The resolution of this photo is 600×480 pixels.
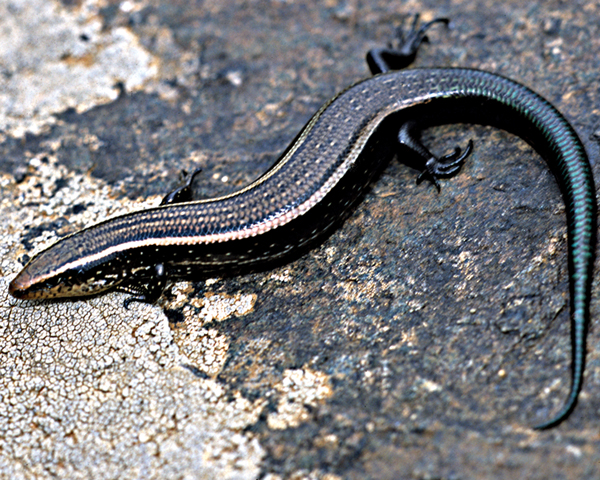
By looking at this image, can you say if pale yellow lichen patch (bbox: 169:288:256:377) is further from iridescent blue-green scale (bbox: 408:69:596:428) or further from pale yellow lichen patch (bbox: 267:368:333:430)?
iridescent blue-green scale (bbox: 408:69:596:428)

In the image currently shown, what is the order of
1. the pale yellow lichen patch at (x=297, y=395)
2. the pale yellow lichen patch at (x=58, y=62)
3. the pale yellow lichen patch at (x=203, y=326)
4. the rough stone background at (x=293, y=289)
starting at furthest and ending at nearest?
the pale yellow lichen patch at (x=58, y=62)
the pale yellow lichen patch at (x=203, y=326)
the pale yellow lichen patch at (x=297, y=395)
the rough stone background at (x=293, y=289)

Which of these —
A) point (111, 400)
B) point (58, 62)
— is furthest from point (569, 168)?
point (58, 62)

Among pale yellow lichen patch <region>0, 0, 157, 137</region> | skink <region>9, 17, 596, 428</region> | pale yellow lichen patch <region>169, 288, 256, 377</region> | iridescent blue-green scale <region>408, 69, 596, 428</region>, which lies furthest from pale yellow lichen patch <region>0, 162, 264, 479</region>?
pale yellow lichen patch <region>0, 0, 157, 137</region>

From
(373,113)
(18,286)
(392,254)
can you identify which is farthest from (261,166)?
(18,286)

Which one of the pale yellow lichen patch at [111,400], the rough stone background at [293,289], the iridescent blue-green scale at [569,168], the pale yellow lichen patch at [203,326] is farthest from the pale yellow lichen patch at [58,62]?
the iridescent blue-green scale at [569,168]

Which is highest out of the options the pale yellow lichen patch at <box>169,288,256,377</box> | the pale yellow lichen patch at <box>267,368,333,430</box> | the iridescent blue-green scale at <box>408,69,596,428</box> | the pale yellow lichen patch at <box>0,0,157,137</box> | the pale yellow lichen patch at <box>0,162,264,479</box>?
the iridescent blue-green scale at <box>408,69,596,428</box>

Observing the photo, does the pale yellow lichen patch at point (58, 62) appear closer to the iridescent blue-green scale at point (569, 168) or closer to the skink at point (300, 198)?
the skink at point (300, 198)

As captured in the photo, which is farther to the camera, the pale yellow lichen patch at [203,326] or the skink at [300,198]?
the skink at [300,198]
